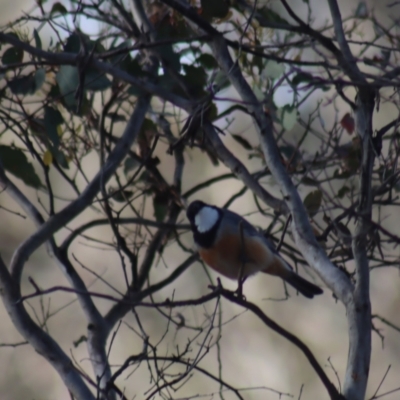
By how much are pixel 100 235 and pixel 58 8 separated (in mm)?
2942

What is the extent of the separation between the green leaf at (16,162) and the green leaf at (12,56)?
274 mm

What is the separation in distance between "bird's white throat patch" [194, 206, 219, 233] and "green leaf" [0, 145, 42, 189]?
0.73 m

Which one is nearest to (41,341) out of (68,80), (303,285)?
(68,80)

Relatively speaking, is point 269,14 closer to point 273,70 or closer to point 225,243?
point 273,70

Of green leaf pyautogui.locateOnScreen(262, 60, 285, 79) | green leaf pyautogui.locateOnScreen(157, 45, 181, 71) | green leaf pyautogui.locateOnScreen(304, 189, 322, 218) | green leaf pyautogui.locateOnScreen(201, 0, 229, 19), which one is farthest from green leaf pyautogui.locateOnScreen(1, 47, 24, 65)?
green leaf pyautogui.locateOnScreen(304, 189, 322, 218)

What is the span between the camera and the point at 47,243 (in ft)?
7.50

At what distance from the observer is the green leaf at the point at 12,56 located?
7.11 feet

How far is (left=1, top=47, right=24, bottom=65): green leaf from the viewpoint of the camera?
217 centimetres

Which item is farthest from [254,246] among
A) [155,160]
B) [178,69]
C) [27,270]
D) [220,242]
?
[27,270]

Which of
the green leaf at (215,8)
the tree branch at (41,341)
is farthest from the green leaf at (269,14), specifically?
the tree branch at (41,341)

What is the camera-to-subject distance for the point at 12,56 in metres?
2.18

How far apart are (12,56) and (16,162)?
0.33 m

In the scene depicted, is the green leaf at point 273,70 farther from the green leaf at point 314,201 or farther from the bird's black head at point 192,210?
the bird's black head at point 192,210

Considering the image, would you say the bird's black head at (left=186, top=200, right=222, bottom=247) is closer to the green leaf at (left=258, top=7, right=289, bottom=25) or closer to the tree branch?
the green leaf at (left=258, top=7, right=289, bottom=25)
